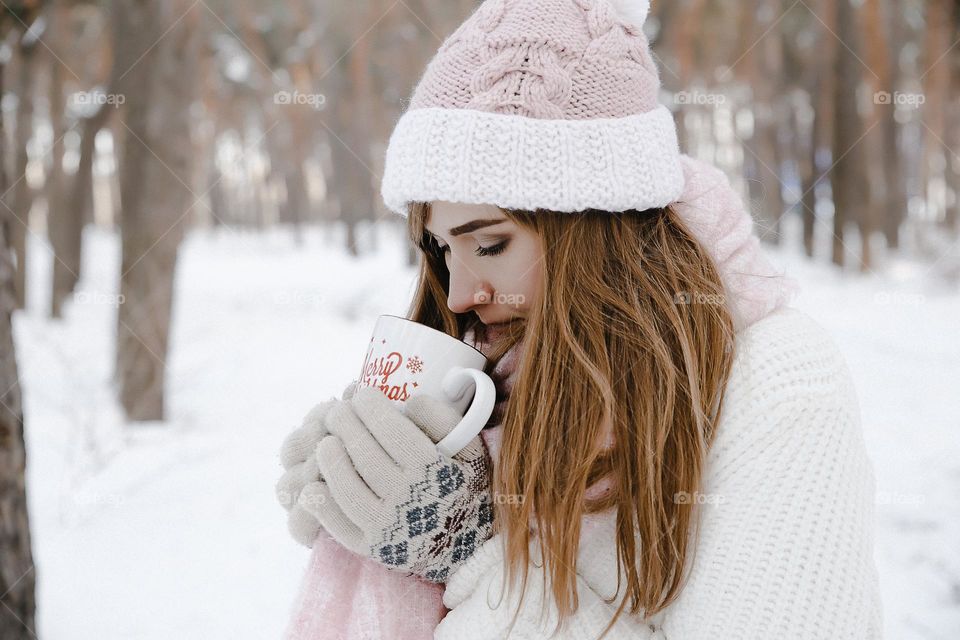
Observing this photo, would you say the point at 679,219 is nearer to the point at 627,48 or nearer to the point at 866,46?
the point at 627,48

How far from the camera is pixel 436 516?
3.33ft

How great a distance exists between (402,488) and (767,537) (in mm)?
480

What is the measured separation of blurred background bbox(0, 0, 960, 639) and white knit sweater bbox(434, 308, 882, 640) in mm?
465

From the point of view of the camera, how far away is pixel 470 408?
3.48 feet

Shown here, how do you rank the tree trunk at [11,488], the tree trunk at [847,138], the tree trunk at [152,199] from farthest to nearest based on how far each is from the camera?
the tree trunk at [847,138] < the tree trunk at [152,199] < the tree trunk at [11,488]

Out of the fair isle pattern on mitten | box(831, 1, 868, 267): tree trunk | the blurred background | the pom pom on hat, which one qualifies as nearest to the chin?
the fair isle pattern on mitten

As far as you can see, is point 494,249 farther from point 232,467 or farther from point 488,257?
point 232,467

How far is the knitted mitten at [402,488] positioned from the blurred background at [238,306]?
25.2 inches

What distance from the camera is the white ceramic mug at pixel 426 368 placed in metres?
1.11

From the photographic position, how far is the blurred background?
97.7 inches

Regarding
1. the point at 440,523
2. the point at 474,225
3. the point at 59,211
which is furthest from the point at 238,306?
the point at 440,523

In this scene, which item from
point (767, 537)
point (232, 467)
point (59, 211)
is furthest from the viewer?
point (59, 211)

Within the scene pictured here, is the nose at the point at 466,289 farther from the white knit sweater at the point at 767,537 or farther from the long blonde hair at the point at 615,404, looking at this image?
the white knit sweater at the point at 767,537

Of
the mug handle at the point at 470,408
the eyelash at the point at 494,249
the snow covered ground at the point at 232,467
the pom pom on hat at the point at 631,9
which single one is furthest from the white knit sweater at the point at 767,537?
the snow covered ground at the point at 232,467
